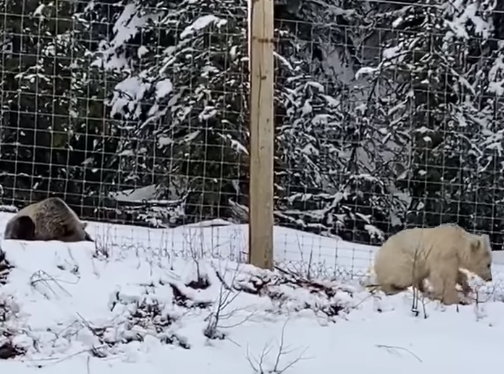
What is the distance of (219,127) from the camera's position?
35.3ft

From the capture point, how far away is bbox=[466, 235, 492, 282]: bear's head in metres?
6.62

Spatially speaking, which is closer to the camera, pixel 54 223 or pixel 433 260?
pixel 433 260

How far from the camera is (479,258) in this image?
667cm

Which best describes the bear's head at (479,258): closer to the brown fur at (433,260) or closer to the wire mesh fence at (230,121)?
the brown fur at (433,260)

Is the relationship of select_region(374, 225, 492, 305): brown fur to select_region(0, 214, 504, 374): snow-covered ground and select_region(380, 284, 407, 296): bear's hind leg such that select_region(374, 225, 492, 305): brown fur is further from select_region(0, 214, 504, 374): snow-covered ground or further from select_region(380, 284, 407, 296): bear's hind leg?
select_region(0, 214, 504, 374): snow-covered ground

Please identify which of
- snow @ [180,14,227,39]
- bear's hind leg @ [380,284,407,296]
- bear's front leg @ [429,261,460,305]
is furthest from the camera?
snow @ [180,14,227,39]

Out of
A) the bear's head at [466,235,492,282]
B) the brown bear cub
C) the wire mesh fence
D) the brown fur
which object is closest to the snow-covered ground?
the brown fur

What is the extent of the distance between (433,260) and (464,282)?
34 cm

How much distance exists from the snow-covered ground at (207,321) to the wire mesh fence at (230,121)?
4.77m

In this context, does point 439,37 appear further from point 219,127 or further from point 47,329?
point 47,329

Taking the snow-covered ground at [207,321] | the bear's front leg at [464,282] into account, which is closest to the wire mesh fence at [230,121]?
the bear's front leg at [464,282]

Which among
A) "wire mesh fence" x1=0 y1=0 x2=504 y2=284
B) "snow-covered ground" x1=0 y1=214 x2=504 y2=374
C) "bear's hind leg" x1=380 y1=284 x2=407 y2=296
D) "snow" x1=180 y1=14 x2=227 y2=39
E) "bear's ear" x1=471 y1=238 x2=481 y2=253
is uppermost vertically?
"snow" x1=180 y1=14 x2=227 y2=39

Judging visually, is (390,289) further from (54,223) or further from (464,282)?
(54,223)

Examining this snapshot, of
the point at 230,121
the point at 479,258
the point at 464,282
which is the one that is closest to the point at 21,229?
the point at 464,282
